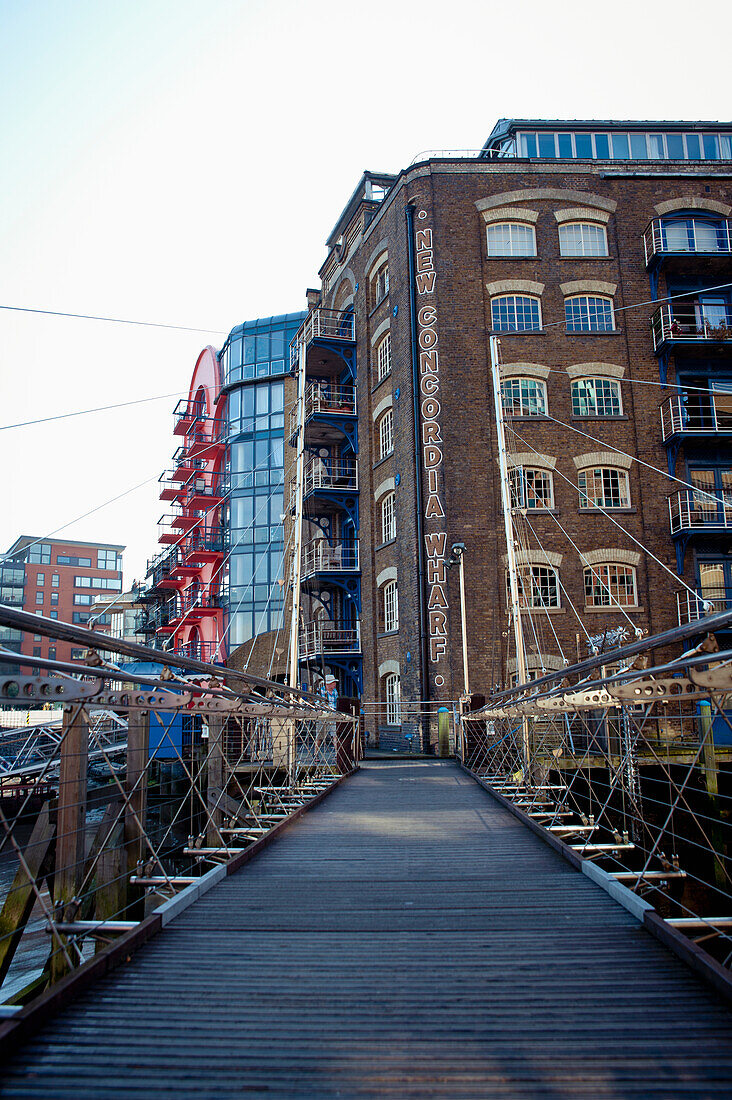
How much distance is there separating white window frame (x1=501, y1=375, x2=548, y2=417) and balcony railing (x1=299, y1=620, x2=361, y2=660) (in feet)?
27.3

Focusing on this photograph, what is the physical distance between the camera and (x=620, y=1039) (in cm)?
297

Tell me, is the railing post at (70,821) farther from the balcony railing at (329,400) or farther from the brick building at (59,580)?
the brick building at (59,580)

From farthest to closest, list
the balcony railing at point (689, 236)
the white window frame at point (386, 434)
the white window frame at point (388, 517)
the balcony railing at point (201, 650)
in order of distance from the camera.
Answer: the balcony railing at point (201, 650), the white window frame at point (386, 434), the white window frame at point (388, 517), the balcony railing at point (689, 236)

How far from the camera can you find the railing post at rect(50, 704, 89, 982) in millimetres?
5055

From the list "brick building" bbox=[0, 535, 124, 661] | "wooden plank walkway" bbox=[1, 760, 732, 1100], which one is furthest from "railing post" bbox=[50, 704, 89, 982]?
"brick building" bbox=[0, 535, 124, 661]

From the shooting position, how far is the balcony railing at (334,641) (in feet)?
83.7

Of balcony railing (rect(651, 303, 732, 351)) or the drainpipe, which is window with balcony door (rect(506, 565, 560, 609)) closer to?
the drainpipe

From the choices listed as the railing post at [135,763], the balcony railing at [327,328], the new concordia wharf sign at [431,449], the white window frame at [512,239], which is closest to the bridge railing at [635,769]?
the railing post at [135,763]

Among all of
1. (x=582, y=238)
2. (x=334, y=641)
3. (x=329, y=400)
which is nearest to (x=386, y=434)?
(x=329, y=400)

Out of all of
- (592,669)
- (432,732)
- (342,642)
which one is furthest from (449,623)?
(592,669)

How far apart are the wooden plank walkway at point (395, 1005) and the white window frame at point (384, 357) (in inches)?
821

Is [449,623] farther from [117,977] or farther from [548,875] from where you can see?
[117,977]

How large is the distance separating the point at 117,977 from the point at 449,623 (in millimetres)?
17290

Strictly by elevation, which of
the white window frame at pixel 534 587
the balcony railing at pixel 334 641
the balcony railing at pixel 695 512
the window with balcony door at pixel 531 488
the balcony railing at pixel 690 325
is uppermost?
the balcony railing at pixel 690 325
